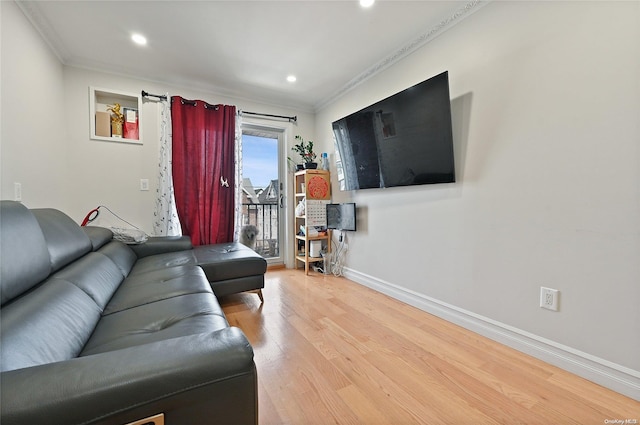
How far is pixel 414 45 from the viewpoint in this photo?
238 cm

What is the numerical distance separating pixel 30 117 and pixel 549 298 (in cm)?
384

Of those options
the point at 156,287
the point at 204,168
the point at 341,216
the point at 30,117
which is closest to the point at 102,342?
the point at 156,287

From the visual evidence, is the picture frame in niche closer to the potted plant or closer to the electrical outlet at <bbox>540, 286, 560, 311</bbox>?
the potted plant

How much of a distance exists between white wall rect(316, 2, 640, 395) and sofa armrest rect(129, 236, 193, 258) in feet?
7.82

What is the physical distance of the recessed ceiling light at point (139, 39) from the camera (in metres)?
A: 2.28

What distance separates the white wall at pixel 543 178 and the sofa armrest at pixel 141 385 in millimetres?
1797

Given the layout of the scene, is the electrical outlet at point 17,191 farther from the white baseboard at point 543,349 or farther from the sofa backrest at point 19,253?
the white baseboard at point 543,349

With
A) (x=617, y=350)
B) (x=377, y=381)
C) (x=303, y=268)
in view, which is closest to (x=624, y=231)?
(x=617, y=350)

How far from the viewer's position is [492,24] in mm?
1831

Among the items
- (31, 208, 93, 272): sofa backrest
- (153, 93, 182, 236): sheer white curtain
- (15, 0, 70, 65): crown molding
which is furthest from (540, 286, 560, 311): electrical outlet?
(15, 0, 70, 65): crown molding

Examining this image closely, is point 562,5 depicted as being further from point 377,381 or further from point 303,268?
point 303,268

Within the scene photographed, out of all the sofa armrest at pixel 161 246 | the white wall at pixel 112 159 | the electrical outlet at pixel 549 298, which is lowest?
the electrical outlet at pixel 549 298

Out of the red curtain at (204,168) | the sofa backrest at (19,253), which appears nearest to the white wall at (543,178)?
the red curtain at (204,168)

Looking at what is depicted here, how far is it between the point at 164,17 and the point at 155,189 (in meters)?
1.75
